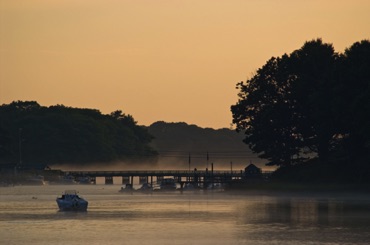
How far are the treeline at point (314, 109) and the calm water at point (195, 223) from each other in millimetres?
13972

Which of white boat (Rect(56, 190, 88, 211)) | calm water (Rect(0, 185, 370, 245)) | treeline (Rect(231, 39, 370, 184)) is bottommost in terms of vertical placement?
calm water (Rect(0, 185, 370, 245))

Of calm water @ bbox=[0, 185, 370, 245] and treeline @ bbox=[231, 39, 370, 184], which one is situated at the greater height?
treeline @ bbox=[231, 39, 370, 184]

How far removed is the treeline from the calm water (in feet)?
45.8

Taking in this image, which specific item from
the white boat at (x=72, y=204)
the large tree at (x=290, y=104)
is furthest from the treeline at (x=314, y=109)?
the white boat at (x=72, y=204)

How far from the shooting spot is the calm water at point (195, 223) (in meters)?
91.6

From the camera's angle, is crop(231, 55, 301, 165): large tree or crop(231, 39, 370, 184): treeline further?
crop(231, 55, 301, 165): large tree

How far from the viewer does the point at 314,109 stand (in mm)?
175000

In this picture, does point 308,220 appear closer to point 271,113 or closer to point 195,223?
point 195,223

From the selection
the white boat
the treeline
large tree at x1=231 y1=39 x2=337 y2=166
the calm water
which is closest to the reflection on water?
the calm water

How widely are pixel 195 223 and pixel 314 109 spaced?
6953 centimetres

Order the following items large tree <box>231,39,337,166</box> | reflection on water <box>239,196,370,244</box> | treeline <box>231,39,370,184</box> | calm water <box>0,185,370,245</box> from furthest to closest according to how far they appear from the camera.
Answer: large tree <box>231,39,337,166</box> → treeline <box>231,39,370,184</box> → reflection on water <box>239,196,370,244</box> → calm water <box>0,185,370,245</box>

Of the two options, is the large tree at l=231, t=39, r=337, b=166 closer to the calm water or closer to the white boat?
the calm water

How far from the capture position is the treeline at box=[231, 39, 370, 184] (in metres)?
161

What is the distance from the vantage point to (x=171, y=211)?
131 meters
